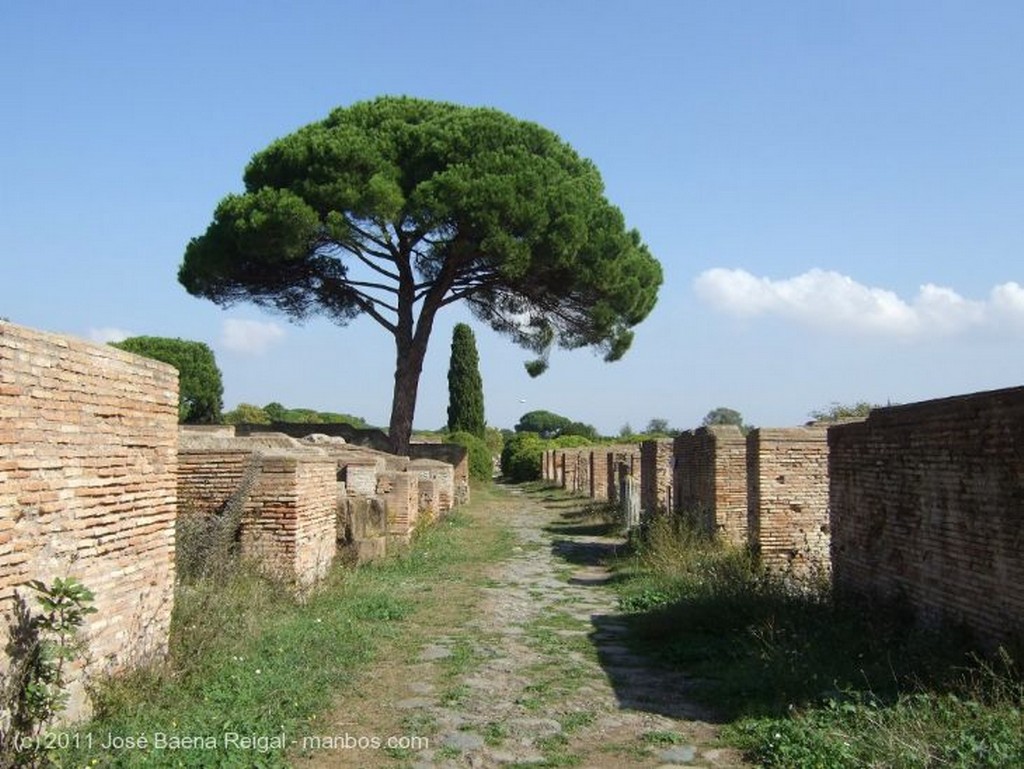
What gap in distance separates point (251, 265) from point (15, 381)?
73.6ft

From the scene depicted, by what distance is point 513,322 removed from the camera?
28.8 meters

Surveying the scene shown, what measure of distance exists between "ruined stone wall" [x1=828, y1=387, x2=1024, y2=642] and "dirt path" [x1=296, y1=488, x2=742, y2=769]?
1.94 metres

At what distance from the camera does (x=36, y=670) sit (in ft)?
14.2

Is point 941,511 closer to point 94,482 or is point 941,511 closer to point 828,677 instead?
point 828,677

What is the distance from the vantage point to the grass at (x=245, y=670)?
470 cm

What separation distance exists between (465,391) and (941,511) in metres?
42.4

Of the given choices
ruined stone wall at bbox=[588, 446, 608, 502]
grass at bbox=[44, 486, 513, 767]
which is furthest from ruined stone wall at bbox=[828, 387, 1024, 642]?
ruined stone wall at bbox=[588, 446, 608, 502]

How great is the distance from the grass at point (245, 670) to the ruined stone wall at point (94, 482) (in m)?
0.25

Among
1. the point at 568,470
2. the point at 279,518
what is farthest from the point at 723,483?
the point at 568,470

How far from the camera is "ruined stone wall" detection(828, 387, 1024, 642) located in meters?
5.87

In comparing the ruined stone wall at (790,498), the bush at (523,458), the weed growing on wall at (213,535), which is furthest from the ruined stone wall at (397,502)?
the bush at (523,458)

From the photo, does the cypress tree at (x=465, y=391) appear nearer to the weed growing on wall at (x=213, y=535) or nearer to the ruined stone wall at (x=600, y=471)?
the ruined stone wall at (x=600, y=471)

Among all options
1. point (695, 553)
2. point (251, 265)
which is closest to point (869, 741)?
point (695, 553)

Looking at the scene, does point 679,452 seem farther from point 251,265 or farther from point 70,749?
point 251,265
